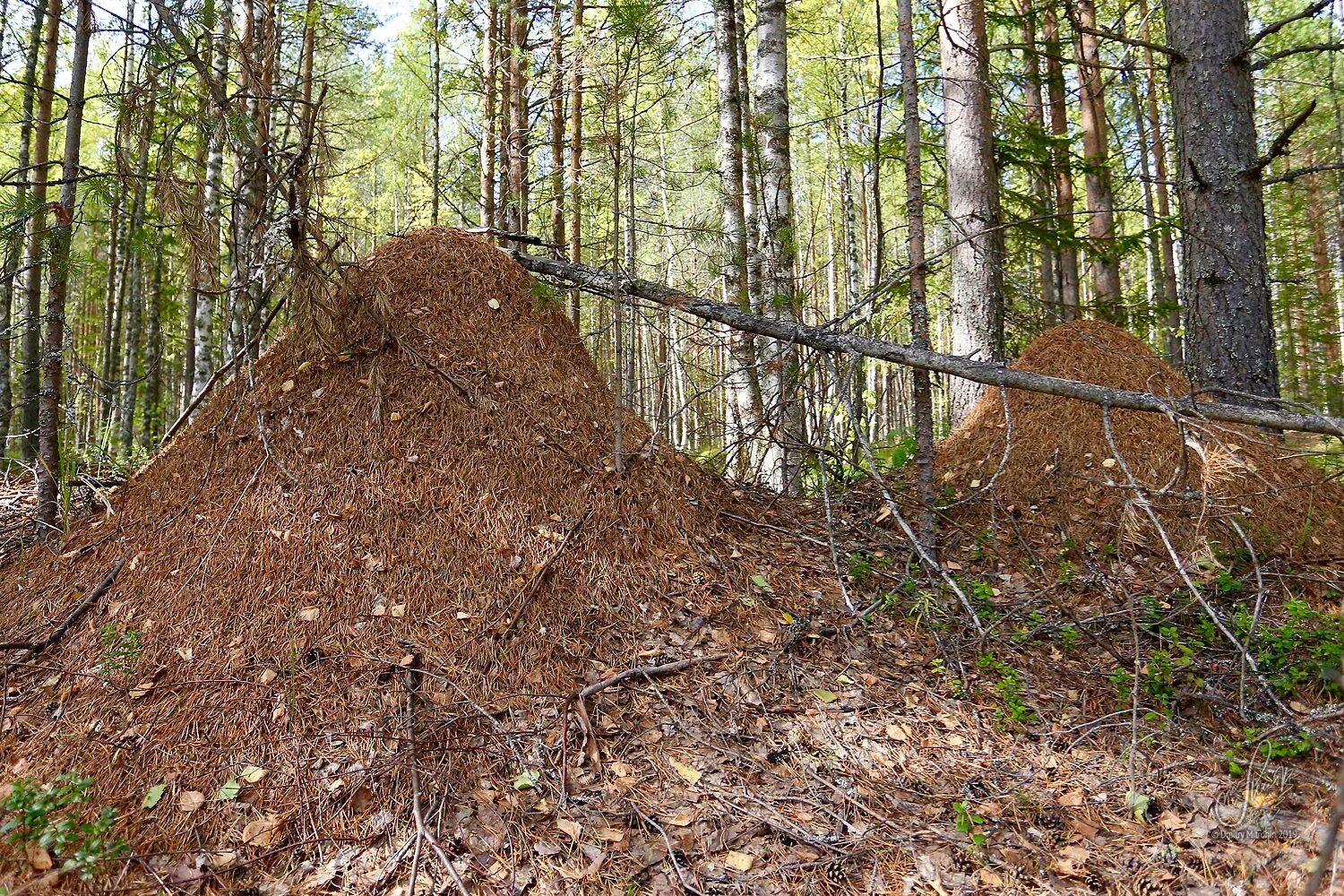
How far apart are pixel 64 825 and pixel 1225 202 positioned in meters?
6.67

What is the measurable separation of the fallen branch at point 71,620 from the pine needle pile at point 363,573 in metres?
0.03

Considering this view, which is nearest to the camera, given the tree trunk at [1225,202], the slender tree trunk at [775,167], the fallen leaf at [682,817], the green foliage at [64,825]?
the green foliage at [64,825]

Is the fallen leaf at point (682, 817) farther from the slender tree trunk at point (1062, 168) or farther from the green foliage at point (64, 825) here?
→ the slender tree trunk at point (1062, 168)

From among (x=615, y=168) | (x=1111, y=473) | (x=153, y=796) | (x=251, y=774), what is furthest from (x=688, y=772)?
(x=615, y=168)

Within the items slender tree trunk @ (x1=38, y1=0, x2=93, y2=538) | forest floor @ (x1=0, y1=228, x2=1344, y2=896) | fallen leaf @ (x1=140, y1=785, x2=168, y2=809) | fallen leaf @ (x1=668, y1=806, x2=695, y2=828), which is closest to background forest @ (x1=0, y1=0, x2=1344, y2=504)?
slender tree trunk @ (x1=38, y1=0, x2=93, y2=538)

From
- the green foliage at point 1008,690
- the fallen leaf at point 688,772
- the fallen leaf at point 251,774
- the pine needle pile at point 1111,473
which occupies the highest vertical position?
the pine needle pile at point 1111,473

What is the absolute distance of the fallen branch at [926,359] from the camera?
296cm

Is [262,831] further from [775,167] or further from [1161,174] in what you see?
[1161,174]

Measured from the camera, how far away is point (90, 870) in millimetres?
2223

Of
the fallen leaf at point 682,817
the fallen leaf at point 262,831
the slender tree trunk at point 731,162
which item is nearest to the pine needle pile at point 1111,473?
the slender tree trunk at point 731,162

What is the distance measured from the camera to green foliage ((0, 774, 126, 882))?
2.26m

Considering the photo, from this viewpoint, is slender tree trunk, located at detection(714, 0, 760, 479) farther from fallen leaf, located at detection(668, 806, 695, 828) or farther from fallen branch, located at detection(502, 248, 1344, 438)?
fallen leaf, located at detection(668, 806, 695, 828)

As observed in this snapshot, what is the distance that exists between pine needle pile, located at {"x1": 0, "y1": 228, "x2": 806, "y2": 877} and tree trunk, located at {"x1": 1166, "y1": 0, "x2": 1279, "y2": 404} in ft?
11.1

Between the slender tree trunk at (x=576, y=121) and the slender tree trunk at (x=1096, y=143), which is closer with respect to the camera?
the slender tree trunk at (x=576, y=121)
